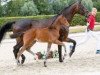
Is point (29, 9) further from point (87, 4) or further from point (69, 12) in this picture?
point (69, 12)

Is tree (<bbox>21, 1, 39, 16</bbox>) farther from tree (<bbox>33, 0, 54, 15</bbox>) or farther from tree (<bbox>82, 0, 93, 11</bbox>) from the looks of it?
tree (<bbox>82, 0, 93, 11</bbox>)

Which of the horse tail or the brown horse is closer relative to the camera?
the brown horse

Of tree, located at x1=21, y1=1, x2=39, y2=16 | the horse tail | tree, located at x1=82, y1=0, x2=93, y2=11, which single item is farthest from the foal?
tree, located at x1=82, y1=0, x2=93, y2=11

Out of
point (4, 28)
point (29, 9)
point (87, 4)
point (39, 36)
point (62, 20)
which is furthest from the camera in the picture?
point (87, 4)

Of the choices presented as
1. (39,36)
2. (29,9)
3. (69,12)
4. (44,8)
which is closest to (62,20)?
(69,12)

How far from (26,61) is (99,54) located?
2627 mm

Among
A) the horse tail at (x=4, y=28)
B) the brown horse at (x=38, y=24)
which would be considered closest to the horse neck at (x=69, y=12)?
the brown horse at (x=38, y=24)

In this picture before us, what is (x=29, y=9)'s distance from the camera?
121ft

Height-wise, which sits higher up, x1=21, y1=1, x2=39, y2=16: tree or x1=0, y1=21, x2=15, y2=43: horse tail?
x1=0, y1=21, x2=15, y2=43: horse tail

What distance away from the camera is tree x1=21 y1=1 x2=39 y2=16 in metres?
36.6

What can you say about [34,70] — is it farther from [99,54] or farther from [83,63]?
[99,54]

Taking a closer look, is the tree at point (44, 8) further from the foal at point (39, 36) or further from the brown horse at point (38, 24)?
the foal at point (39, 36)

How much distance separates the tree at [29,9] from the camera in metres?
36.6

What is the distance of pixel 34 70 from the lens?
39.8 feet
